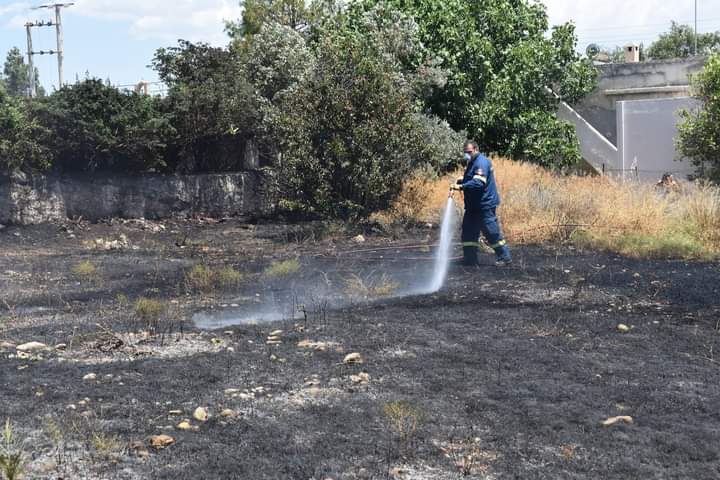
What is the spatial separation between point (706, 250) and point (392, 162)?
6.14 meters

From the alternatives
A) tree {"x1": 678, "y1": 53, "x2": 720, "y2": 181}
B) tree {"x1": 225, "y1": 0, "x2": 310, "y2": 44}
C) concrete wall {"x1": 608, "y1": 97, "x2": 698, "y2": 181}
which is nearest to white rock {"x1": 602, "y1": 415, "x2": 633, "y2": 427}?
tree {"x1": 678, "y1": 53, "x2": 720, "y2": 181}

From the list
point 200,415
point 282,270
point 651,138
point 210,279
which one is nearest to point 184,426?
point 200,415

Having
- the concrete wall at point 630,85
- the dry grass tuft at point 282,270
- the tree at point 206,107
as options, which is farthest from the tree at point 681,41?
the dry grass tuft at point 282,270

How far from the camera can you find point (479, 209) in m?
11.3

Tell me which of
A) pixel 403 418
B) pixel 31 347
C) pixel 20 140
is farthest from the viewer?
pixel 20 140

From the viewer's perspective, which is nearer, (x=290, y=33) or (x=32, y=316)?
(x=32, y=316)

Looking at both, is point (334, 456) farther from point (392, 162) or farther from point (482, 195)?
point (392, 162)

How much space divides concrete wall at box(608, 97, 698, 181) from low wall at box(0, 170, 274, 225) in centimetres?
1030

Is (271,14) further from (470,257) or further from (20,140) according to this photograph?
(470,257)

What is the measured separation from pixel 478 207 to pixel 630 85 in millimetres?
19137

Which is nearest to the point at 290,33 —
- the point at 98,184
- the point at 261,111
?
the point at 261,111

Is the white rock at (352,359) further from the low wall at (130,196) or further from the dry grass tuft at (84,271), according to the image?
the low wall at (130,196)

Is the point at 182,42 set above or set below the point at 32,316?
above

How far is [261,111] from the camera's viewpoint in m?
19.8
